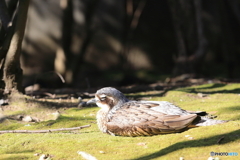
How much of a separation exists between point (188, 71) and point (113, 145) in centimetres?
820

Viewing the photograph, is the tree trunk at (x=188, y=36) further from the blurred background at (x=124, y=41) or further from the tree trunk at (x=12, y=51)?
the tree trunk at (x=12, y=51)

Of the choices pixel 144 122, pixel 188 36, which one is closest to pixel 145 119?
pixel 144 122

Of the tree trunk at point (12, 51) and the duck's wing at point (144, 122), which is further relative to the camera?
the tree trunk at point (12, 51)

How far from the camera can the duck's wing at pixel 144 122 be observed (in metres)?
4.62

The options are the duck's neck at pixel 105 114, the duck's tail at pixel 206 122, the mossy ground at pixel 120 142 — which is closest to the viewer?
the mossy ground at pixel 120 142

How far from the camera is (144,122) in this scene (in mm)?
4664

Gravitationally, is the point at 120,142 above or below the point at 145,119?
below

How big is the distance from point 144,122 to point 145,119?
4cm

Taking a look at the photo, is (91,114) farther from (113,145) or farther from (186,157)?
(186,157)

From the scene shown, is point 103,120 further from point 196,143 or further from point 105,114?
point 196,143

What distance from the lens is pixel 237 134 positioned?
4215 mm

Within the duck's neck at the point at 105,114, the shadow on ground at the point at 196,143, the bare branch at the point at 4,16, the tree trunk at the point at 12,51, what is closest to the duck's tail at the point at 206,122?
the shadow on ground at the point at 196,143

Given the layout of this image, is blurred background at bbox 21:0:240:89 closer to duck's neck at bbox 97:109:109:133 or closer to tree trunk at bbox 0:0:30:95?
tree trunk at bbox 0:0:30:95

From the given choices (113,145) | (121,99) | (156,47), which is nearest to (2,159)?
(113,145)
